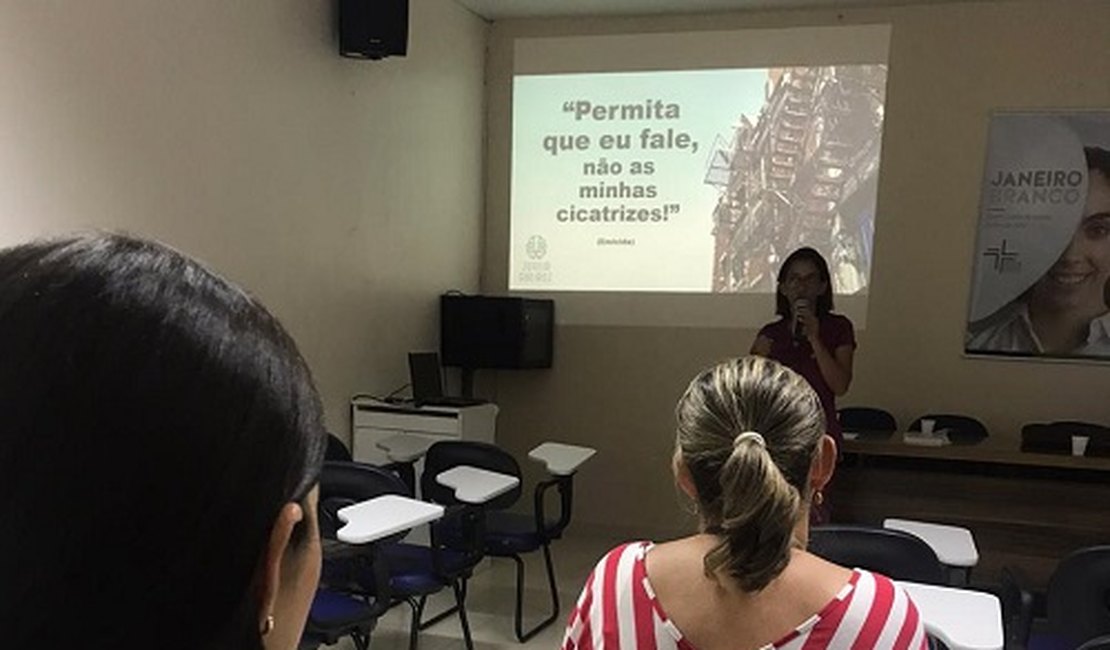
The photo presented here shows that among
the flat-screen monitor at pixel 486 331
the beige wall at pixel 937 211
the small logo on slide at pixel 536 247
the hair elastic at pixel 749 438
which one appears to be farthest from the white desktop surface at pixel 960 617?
the small logo on slide at pixel 536 247

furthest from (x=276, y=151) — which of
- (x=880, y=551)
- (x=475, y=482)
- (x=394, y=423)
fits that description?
(x=880, y=551)

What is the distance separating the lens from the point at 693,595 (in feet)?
3.70

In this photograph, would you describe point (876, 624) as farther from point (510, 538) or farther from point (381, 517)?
point (510, 538)

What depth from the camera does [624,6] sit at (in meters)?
4.57

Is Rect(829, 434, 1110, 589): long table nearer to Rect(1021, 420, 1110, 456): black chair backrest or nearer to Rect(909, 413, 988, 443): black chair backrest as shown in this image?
Rect(1021, 420, 1110, 456): black chair backrest

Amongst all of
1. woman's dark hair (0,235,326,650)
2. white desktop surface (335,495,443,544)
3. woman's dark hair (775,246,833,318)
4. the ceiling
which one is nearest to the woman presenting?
woman's dark hair (775,246,833,318)

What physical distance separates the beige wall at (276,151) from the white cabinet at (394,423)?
95mm

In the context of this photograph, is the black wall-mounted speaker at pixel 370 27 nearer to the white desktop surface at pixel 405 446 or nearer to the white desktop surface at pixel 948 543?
the white desktop surface at pixel 405 446

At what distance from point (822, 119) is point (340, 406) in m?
2.90

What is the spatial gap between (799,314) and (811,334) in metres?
0.09

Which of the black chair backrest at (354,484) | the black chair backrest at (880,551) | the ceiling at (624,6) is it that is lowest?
the black chair backrest at (354,484)

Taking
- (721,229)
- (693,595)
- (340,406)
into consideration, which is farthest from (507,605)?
(693,595)

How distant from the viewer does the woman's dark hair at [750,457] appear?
1088 mm

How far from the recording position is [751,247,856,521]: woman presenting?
313 cm
